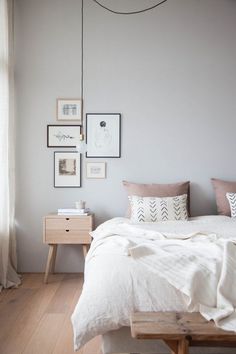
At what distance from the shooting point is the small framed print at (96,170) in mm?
3438

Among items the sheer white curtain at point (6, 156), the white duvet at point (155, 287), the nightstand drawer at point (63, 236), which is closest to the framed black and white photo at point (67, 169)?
the sheer white curtain at point (6, 156)

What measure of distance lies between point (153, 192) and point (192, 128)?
0.90 metres

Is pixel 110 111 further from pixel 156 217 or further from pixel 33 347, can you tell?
pixel 33 347

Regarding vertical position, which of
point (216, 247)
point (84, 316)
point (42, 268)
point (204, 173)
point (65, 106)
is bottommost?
point (42, 268)

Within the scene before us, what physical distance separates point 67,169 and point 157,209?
1151 millimetres

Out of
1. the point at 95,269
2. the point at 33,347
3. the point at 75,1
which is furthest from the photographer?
the point at 75,1

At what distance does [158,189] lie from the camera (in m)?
3.14

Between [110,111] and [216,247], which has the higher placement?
[110,111]

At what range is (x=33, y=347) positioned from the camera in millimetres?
1892

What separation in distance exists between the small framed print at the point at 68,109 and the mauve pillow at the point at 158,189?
102 centimetres

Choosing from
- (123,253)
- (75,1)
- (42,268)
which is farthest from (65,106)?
(123,253)

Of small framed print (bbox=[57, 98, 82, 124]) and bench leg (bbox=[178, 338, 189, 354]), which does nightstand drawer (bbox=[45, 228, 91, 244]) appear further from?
bench leg (bbox=[178, 338, 189, 354])

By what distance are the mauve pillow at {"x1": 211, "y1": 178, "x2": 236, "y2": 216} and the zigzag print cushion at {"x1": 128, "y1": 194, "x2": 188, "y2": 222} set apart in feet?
1.40

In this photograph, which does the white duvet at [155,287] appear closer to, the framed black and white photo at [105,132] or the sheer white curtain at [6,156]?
the sheer white curtain at [6,156]
